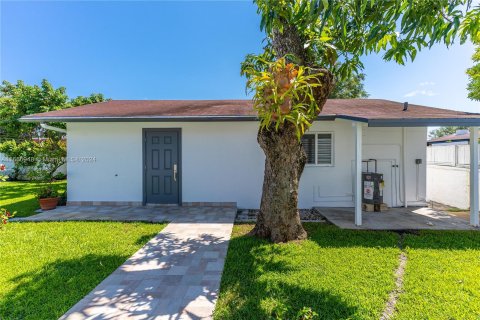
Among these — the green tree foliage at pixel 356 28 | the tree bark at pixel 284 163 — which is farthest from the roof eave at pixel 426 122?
the tree bark at pixel 284 163

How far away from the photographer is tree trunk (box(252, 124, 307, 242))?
4146mm

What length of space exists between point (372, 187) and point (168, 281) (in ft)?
19.8

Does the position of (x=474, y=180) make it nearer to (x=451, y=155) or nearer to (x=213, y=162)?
(x=451, y=155)

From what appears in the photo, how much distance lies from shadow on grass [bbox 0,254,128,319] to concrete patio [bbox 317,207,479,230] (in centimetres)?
500

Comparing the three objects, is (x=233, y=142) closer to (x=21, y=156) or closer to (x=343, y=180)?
(x=343, y=180)

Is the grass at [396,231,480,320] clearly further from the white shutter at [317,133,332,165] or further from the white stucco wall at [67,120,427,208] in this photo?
the white shutter at [317,133,332,165]

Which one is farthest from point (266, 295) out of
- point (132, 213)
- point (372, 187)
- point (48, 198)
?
point (48, 198)

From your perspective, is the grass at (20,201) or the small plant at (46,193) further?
the small plant at (46,193)

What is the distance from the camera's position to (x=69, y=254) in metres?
3.83

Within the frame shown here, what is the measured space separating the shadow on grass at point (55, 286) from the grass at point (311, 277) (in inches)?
72.0

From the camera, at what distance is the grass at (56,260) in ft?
8.41

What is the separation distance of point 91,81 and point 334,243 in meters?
19.5

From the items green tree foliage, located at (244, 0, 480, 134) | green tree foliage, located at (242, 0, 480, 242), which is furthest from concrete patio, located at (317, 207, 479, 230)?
green tree foliage, located at (244, 0, 480, 134)

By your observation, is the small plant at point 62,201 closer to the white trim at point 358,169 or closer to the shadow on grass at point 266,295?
the shadow on grass at point 266,295
